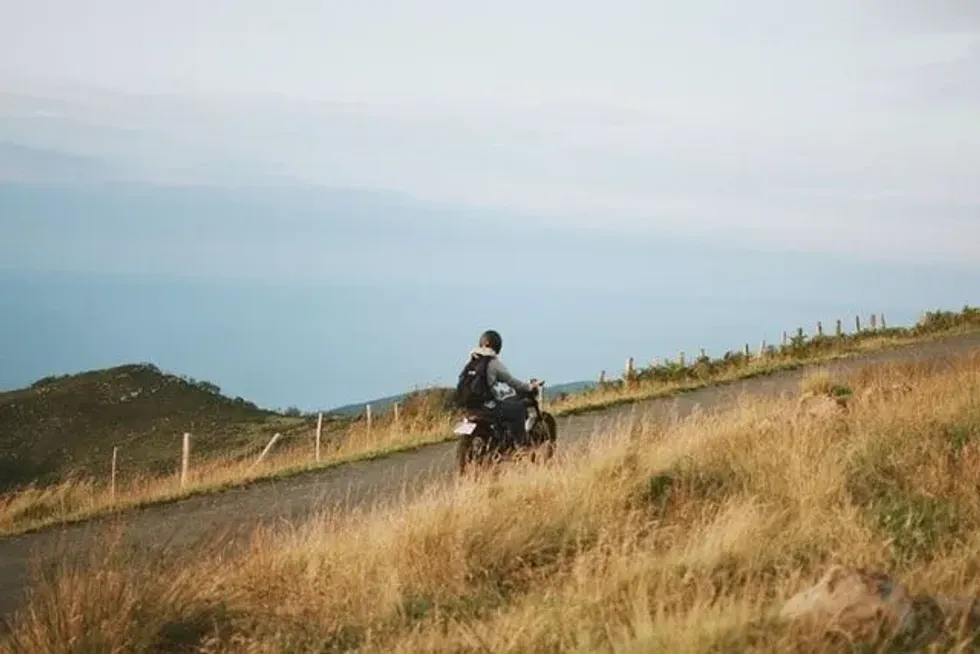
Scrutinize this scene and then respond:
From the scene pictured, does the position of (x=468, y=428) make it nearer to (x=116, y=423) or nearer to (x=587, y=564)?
(x=587, y=564)

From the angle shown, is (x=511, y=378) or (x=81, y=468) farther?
(x=81, y=468)

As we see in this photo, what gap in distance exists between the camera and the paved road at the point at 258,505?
36.0 feet

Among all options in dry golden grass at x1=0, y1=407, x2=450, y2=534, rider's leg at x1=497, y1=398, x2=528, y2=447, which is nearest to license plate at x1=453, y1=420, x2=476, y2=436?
rider's leg at x1=497, y1=398, x2=528, y2=447

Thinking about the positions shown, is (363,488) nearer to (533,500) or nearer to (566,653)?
(533,500)

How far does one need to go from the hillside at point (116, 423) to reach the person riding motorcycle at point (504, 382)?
25806 mm

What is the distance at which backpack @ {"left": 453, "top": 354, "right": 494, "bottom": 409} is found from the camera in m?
11.7

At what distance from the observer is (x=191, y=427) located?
1875 inches

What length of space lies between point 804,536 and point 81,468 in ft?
125

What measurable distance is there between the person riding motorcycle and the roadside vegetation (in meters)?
5.65

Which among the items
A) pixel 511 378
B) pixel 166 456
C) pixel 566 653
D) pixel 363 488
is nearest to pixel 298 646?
pixel 566 653

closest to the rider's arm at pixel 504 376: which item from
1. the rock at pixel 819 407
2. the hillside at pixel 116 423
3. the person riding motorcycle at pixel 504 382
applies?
the person riding motorcycle at pixel 504 382

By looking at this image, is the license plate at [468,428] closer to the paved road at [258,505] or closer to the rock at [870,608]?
the paved road at [258,505]

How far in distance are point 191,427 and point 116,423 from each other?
481cm

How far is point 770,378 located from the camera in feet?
80.3
